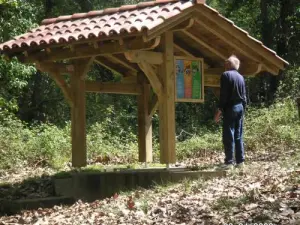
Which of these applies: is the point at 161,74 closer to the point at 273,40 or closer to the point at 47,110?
the point at 273,40

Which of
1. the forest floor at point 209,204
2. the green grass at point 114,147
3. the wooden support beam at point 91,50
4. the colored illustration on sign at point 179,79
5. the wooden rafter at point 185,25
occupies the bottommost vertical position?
the forest floor at point 209,204

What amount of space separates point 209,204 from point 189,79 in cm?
455

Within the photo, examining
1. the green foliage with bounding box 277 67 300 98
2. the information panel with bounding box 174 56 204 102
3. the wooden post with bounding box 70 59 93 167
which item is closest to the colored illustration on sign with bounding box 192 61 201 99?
the information panel with bounding box 174 56 204 102

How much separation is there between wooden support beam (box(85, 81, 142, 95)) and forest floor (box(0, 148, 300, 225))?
3475mm

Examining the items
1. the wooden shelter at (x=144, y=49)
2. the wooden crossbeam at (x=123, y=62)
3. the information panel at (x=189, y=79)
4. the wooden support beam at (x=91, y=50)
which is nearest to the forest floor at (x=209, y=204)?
the wooden shelter at (x=144, y=49)

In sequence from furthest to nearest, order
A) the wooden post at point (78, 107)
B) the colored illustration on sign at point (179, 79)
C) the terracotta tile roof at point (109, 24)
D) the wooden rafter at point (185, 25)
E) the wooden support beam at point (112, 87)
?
the wooden support beam at point (112, 87), the wooden post at point (78, 107), the colored illustration on sign at point (179, 79), the wooden rafter at point (185, 25), the terracotta tile roof at point (109, 24)

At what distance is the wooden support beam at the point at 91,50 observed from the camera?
988 cm

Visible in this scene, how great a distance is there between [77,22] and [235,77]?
349 centimetres

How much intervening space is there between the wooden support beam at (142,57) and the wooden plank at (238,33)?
3.64 ft

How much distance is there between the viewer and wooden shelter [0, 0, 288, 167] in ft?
32.9

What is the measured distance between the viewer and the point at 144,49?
9922 mm

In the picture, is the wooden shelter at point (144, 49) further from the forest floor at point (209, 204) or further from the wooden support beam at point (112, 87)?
the forest floor at point (209, 204)

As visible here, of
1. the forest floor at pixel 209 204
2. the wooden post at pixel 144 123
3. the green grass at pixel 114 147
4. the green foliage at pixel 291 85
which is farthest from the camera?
the green foliage at pixel 291 85

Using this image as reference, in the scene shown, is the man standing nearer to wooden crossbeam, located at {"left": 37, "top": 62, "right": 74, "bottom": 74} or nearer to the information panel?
the information panel
